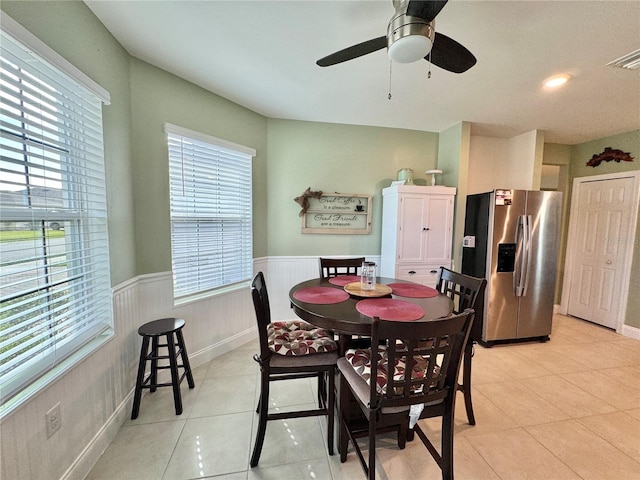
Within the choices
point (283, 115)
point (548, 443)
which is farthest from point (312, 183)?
point (548, 443)

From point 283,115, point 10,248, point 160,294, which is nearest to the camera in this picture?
point 10,248

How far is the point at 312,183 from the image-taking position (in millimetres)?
3281

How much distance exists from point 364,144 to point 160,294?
2.84 metres

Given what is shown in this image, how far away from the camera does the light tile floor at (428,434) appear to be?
144cm

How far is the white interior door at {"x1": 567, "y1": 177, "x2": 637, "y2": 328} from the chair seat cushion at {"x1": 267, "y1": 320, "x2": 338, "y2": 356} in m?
4.05

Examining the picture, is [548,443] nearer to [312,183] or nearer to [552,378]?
[552,378]

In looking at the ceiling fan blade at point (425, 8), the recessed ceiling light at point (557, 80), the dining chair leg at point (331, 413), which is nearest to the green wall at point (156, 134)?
the dining chair leg at point (331, 413)

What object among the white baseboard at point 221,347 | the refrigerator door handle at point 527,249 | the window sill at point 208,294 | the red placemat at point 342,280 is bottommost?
the white baseboard at point 221,347

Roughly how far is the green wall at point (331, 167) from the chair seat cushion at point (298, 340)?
1567 millimetres

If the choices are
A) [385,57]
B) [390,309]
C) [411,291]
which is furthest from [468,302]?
[385,57]

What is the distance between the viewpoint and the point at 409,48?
121 centimetres

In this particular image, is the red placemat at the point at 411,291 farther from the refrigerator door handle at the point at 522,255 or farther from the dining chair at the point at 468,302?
the refrigerator door handle at the point at 522,255

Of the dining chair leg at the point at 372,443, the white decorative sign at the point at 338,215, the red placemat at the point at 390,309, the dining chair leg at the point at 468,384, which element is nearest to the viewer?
the dining chair leg at the point at 372,443

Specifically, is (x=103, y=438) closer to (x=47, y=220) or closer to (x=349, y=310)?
(x=47, y=220)
